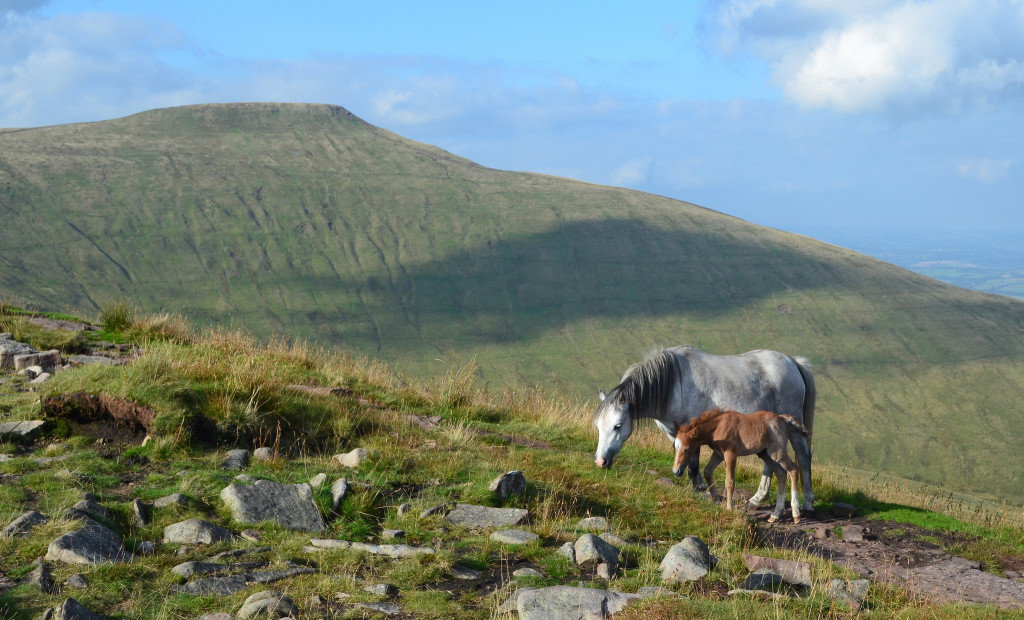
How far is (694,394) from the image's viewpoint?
10586mm

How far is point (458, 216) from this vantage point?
154375 mm

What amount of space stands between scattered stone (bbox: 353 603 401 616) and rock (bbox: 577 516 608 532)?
8.58 ft

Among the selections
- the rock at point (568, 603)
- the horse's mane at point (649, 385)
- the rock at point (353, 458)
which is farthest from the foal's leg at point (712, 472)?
the rock at point (568, 603)

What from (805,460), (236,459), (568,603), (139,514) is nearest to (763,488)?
(805,460)

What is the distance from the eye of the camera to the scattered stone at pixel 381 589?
19.6 ft

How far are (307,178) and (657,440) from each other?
155 m

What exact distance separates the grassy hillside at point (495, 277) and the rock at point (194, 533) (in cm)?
8064

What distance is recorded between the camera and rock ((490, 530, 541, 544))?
7266mm

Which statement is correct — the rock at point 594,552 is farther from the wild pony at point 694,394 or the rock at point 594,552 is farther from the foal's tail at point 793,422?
the foal's tail at point 793,422

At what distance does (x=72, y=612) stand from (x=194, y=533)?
1.70 m

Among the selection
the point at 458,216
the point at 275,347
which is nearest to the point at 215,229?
the point at 458,216

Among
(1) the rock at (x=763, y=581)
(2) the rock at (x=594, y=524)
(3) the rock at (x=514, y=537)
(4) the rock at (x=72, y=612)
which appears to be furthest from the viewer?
(2) the rock at (x=594, y=524)

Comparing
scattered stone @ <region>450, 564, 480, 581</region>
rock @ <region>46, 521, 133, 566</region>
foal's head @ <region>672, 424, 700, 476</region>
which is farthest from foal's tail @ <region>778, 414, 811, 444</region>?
rock @ <region>46, 521, 133, 566</region>

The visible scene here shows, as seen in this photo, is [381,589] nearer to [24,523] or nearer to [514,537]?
[514,537]
